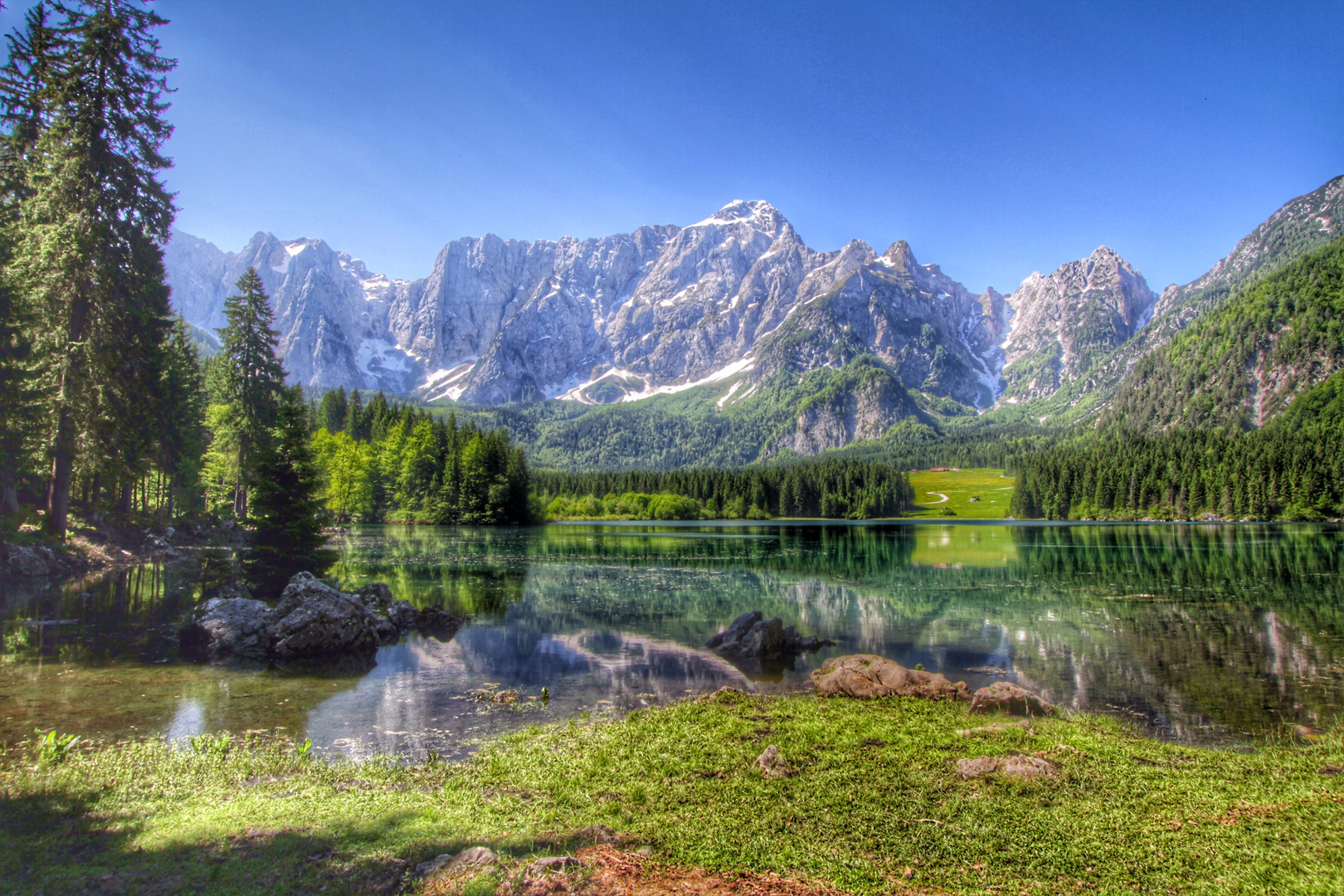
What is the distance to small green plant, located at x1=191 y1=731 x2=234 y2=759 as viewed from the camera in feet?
47.6

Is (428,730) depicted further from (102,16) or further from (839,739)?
(102,16)

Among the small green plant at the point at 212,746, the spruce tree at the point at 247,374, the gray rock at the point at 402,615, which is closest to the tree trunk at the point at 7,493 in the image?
the spruce tree at the point at 247,374

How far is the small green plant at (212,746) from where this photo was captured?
47.6 feet

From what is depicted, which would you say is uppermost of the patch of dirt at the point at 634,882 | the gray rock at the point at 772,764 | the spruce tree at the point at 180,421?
the spruce tree at the point at 180,421

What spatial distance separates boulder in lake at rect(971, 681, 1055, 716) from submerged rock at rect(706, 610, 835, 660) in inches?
382

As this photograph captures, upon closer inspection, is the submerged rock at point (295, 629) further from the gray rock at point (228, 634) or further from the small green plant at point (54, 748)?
the small green plant at point (54, 748)

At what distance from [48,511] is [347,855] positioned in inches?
2068

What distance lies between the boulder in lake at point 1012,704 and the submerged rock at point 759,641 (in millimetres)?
9702

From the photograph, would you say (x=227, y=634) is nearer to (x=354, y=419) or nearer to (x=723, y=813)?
(x=723, y=813)

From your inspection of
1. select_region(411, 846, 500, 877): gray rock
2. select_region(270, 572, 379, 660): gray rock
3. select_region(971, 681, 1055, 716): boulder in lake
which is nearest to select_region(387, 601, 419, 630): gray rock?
select_region(270, 572, 379, 660): gray rock

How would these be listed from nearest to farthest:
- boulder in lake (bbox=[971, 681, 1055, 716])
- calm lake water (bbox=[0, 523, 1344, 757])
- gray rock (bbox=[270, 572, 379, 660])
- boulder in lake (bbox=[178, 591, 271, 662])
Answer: calm lake water (bbox=[0, 523, 1344, 757]) → boulder in lake (bbox=[971, 681, 1055, 716]) → boulder in lake (bbox=[178, 591, 271, 662]) → gray rock (bbox=[270, 572, 379, 660])

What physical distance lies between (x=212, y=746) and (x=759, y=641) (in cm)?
1948

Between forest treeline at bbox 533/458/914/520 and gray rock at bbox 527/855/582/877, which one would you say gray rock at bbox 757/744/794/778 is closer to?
gray rock at bbox 527/855/582/877

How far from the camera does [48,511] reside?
44.2 m
